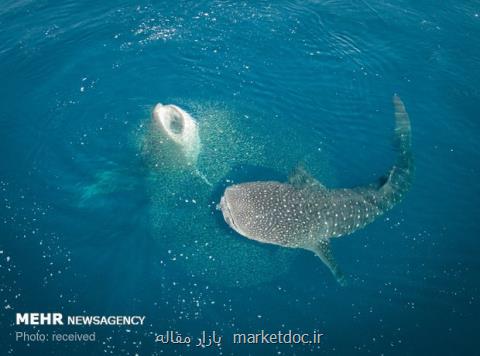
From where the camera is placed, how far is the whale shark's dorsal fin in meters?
9.84

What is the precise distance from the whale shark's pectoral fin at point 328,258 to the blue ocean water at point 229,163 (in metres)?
0.31

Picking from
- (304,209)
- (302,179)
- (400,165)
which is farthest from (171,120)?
(400,165)

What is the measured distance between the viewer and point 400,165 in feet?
36.0

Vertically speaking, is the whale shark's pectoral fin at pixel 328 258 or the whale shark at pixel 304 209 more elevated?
the whale shark at pixel 304 209

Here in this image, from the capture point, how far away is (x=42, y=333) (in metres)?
8.86

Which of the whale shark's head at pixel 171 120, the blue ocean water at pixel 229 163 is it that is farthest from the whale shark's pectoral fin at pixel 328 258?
the whale shark's head at pixel 171 120

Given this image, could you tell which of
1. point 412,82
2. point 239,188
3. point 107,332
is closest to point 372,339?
point 239,188

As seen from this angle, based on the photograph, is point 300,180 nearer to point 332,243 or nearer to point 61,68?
point 332,243

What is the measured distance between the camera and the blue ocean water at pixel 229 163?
30.3 feet

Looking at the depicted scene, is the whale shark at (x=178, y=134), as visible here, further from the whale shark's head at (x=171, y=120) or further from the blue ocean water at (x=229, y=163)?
the blue ocean water at (x=229, y=163)

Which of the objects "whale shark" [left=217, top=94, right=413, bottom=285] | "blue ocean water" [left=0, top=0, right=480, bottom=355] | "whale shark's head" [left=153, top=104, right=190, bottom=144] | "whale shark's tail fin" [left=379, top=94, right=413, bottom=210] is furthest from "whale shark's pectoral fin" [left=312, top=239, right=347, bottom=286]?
"whale shark's head" [left=153, top=104, right=190, bottom=144]

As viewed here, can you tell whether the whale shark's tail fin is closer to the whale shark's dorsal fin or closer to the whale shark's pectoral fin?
the whale shark's dorsal fin

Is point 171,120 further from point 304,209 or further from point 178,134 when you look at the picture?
point 304,209

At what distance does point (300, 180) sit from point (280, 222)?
1.64 m
